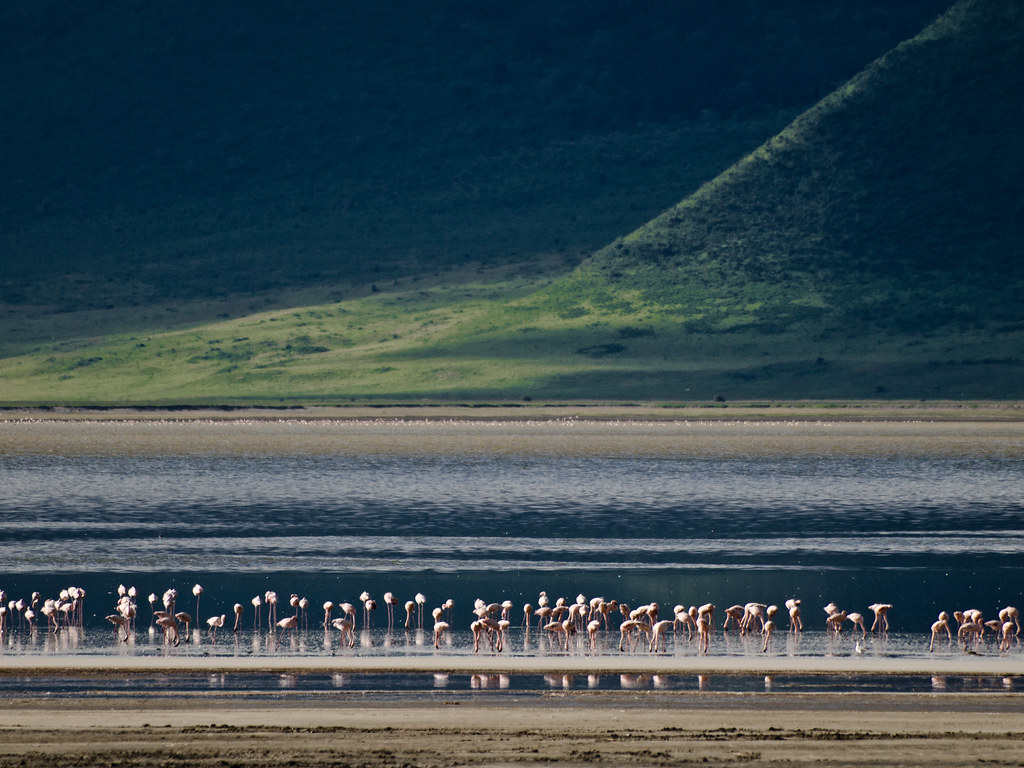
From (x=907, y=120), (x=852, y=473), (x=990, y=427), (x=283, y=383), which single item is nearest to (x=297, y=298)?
(x=283, y=383)

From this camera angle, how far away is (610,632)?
94.3 ft

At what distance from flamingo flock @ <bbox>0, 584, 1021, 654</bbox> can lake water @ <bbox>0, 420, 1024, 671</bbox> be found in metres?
0.38

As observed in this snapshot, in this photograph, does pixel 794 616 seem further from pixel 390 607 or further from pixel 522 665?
pixel 390 607

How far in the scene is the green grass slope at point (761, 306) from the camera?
5507 inches

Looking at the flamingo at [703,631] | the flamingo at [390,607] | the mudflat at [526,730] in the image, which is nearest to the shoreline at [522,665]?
the flamingo at [703,631]

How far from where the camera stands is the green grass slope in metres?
140

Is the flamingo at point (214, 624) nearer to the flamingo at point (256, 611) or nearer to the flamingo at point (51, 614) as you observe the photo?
the flamingo at point (256, 611)

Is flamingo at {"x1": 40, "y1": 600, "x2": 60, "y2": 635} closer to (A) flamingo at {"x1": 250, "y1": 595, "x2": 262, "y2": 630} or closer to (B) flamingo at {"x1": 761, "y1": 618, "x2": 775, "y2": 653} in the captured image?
(A) flamingo at {"x1": 250, "y1": 595, "x2": 262, "y2": 630}

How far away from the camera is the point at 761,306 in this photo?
498 feet

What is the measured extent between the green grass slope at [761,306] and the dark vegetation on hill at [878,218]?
10.5 inches

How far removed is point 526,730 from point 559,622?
8294 millimetres

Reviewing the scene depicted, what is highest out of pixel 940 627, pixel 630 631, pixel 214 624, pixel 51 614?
pixel 51 614

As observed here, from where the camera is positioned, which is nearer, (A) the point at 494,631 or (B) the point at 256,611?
(A) the point at 494,631

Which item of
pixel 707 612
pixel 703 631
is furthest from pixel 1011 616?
pixel 703 631
